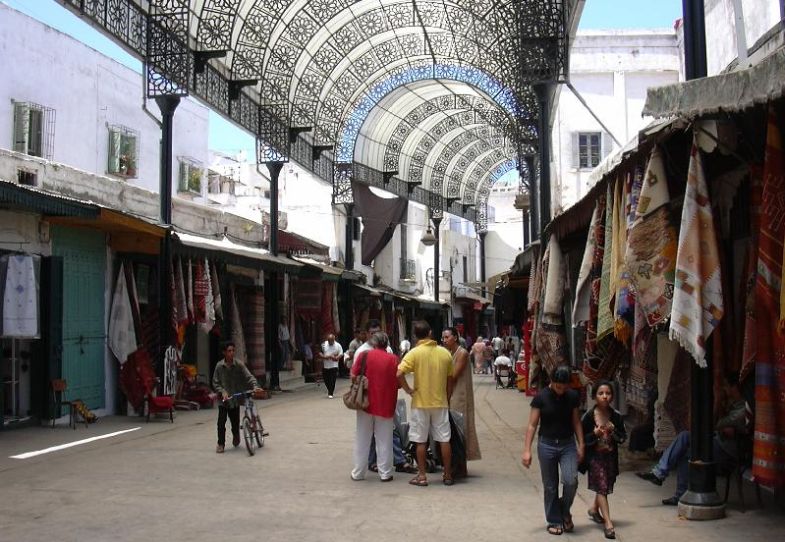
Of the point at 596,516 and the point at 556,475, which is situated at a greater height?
the point at 556,475

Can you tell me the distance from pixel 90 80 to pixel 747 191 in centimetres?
1706

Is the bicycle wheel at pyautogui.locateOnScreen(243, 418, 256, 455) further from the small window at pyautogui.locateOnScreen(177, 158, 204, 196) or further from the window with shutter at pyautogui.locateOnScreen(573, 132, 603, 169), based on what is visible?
the small window at pyautogui.locateOnScreen(177, 158, 204, 196)

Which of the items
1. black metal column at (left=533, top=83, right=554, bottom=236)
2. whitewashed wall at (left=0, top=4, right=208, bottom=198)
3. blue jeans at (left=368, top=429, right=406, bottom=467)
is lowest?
blue jeans at (left=368, top=429, right=406, bottom=467)

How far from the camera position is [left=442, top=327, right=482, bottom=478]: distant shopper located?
8.72 meters

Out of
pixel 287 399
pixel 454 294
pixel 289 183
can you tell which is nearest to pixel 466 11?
pixel 287 399

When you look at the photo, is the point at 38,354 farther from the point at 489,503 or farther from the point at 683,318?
the point at 683,318

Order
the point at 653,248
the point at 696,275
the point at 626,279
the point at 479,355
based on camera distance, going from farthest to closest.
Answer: the point at 479,355 < the point at 626,279 < the point at 653,248 < the point at 696,275

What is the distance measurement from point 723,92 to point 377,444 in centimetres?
490

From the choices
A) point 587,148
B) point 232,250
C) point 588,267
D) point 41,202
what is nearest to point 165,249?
point 232,250

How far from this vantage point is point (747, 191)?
22.4ft

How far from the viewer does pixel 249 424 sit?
1020 cm

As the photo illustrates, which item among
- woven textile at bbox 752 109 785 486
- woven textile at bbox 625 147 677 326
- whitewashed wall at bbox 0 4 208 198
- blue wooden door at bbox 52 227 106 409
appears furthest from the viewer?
whitewashed wall at bbox 0 4 208 198

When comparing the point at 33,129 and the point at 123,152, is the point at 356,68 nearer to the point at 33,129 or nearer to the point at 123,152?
the point at 123,152

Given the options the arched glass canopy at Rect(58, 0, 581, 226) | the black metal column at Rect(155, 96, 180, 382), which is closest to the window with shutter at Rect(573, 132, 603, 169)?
the arched glass canopy at Rect(58, 0, 581, 226)
